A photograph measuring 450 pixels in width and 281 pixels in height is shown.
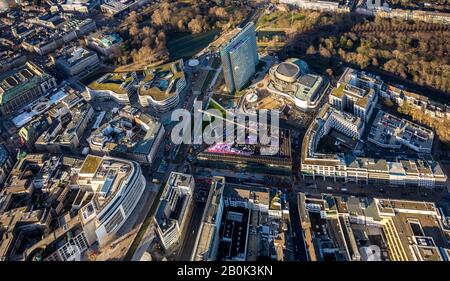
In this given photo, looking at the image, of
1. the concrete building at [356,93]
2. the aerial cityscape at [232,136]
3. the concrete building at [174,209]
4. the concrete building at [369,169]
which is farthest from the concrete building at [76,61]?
the concrete building at [369,169]

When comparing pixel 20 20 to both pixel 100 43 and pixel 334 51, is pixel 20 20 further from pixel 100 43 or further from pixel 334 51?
pixel 334 51

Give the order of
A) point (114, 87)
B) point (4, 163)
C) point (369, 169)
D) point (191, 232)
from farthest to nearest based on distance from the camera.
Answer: point (114, 87) → point (4, 163) → point (369, 169) → point (191, 232)

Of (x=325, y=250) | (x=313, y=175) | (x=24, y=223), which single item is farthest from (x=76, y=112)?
(x=325, y=250)

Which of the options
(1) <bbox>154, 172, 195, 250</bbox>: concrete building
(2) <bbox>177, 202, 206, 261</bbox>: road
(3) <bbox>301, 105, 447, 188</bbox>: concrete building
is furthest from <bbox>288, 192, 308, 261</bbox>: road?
(1) <bbox>154, 172, 195, 250</bbox>: concrete building

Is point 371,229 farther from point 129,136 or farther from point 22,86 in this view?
point 22,86

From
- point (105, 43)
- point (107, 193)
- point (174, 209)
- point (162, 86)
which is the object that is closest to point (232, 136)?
point (174, 209)

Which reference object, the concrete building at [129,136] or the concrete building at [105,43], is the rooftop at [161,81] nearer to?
the concrete building at [129,136]
